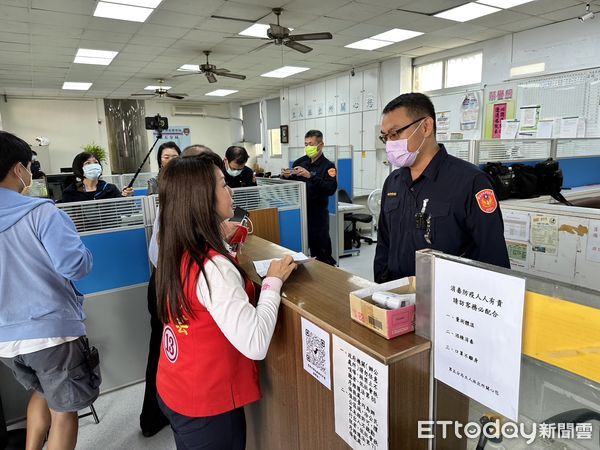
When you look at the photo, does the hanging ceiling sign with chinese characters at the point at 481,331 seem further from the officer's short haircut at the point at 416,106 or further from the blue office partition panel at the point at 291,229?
the blue office partition panel at the point at 291,229

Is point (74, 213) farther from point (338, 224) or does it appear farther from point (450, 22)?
point (450, 22)

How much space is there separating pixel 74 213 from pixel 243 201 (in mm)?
1081

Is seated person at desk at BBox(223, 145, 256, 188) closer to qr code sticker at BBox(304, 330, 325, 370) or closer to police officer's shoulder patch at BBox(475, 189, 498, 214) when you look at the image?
police officer's shoulder patch at BBox(475, 189, 498, 214)

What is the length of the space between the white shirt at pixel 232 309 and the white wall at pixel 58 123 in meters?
9.70

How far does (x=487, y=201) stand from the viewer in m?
1.32

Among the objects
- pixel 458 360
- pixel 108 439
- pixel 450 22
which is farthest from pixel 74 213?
pixel 450 22

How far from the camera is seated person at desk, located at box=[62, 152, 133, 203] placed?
288 centimetres

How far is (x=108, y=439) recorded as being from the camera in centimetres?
192

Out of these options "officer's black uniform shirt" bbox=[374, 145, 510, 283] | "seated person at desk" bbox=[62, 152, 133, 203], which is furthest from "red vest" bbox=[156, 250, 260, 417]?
"seated person at desk" bbox=[62, 152, 133, 203]

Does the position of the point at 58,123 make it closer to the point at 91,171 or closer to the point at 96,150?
the point at 96,150

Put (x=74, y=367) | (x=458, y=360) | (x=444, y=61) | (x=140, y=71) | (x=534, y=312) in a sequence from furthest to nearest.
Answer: (x=140, y=71) → (x=444, y=61) → (x=74, y=367) → (x=458, y=360) → (x=534, y=312)

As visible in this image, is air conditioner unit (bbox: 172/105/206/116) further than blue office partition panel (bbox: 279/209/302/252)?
Yes

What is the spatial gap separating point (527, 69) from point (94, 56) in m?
6.29

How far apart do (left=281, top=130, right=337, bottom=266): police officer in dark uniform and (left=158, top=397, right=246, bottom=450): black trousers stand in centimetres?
277
